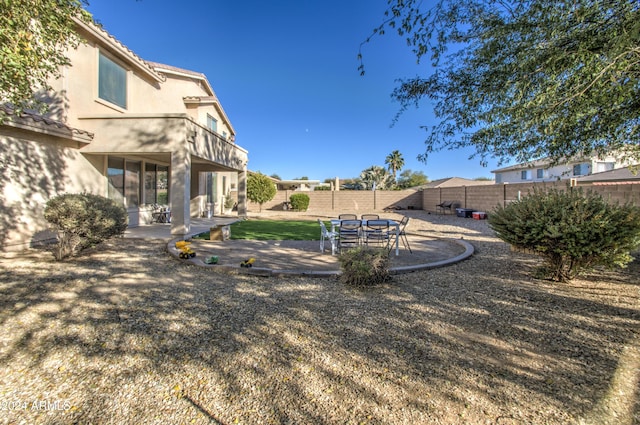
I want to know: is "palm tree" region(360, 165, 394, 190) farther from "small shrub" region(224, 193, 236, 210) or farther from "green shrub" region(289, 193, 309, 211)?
"small shrub" region(224, 193, 236, 210)

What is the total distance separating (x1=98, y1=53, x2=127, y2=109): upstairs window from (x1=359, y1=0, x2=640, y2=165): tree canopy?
9.43 metres

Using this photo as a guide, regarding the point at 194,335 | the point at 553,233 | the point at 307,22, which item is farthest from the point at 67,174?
the point at 553,233

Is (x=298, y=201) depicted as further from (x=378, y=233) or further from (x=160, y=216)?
(x=378, y=233)

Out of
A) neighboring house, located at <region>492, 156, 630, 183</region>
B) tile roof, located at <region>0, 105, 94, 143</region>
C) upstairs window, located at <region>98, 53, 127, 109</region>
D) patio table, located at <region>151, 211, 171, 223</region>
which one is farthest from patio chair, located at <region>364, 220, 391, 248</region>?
neighboring house, located at <region>492, 156, 630, 183</region>

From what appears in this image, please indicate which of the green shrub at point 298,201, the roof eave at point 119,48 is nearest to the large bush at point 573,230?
the roof eave at point 119,48

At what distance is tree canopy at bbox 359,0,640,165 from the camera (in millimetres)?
3711

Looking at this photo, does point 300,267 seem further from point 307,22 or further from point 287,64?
point 287,64

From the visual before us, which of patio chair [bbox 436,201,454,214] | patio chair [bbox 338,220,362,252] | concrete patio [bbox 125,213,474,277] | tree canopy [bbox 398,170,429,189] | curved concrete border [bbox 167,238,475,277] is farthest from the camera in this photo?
tree canopy [bbox 398,170,429,189]

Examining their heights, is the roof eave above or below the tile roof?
above

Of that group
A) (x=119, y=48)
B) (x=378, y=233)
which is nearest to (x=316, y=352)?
(x=378, y=233)

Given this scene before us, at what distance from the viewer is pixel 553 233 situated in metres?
4.61

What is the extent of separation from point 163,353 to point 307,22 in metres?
11.6

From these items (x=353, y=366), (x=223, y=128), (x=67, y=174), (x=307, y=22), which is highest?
(x=307, y=22)

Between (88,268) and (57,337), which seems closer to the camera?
(57,337)
